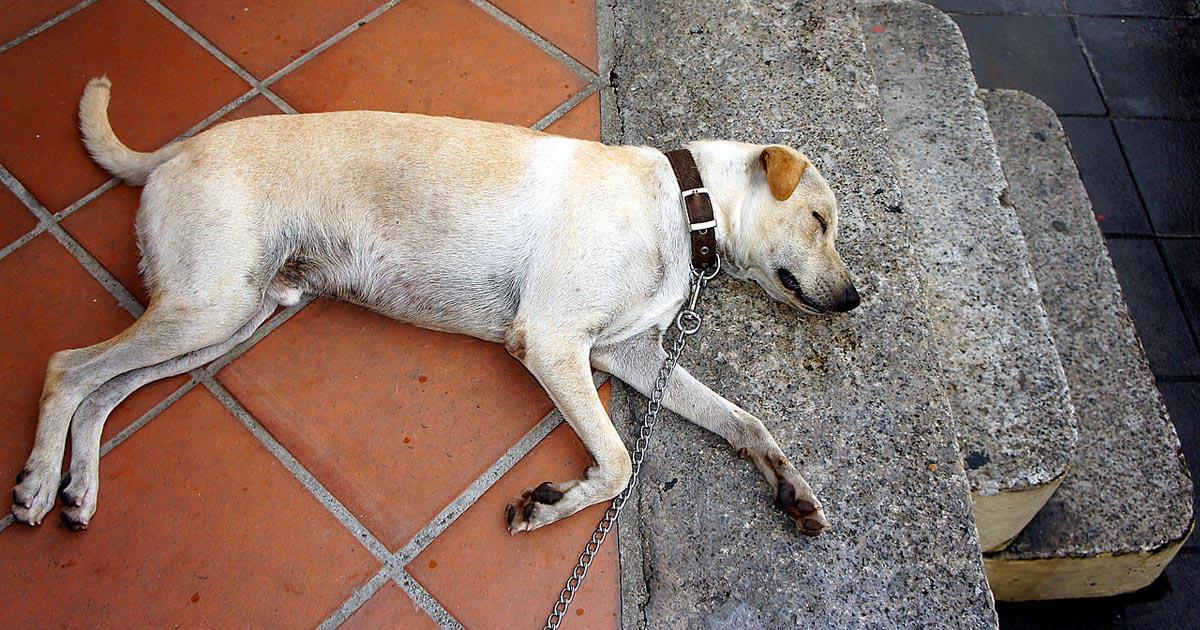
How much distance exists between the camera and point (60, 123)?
315 centimetres

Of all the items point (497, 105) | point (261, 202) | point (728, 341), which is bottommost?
point (728, 341)

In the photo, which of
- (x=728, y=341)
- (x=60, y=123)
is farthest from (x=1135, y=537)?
(x=60, y=123)

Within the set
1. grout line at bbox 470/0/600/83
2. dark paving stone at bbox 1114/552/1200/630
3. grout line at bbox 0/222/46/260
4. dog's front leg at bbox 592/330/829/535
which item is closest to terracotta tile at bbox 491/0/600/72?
grout line at bbox 470/0/600/83

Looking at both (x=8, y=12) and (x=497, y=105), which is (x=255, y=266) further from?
(x=8, y=12)

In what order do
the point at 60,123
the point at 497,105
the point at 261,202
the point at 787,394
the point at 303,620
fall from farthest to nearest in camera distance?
the point at 497,105 → the point at 60,123 → the point at 787,394 → the point at 261,202 → the point at 303,620

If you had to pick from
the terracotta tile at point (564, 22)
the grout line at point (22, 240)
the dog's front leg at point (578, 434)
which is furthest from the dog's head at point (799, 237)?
the grout line at point (22, 240)

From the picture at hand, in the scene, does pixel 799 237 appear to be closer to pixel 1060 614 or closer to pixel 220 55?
pixel 1060 614

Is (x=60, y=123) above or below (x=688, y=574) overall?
Result: above

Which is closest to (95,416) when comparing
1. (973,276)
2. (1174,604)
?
(973,276)

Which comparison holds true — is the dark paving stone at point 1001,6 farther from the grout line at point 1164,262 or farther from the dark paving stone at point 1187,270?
the dark paving stone at point 1187,270

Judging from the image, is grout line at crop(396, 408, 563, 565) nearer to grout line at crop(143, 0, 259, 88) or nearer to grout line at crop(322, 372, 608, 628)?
grout line at crop(322, 372, 608, 628)

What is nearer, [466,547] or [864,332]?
[466,547]

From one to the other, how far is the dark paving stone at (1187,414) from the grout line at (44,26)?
14.6 ft

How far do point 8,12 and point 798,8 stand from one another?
3.15 m
